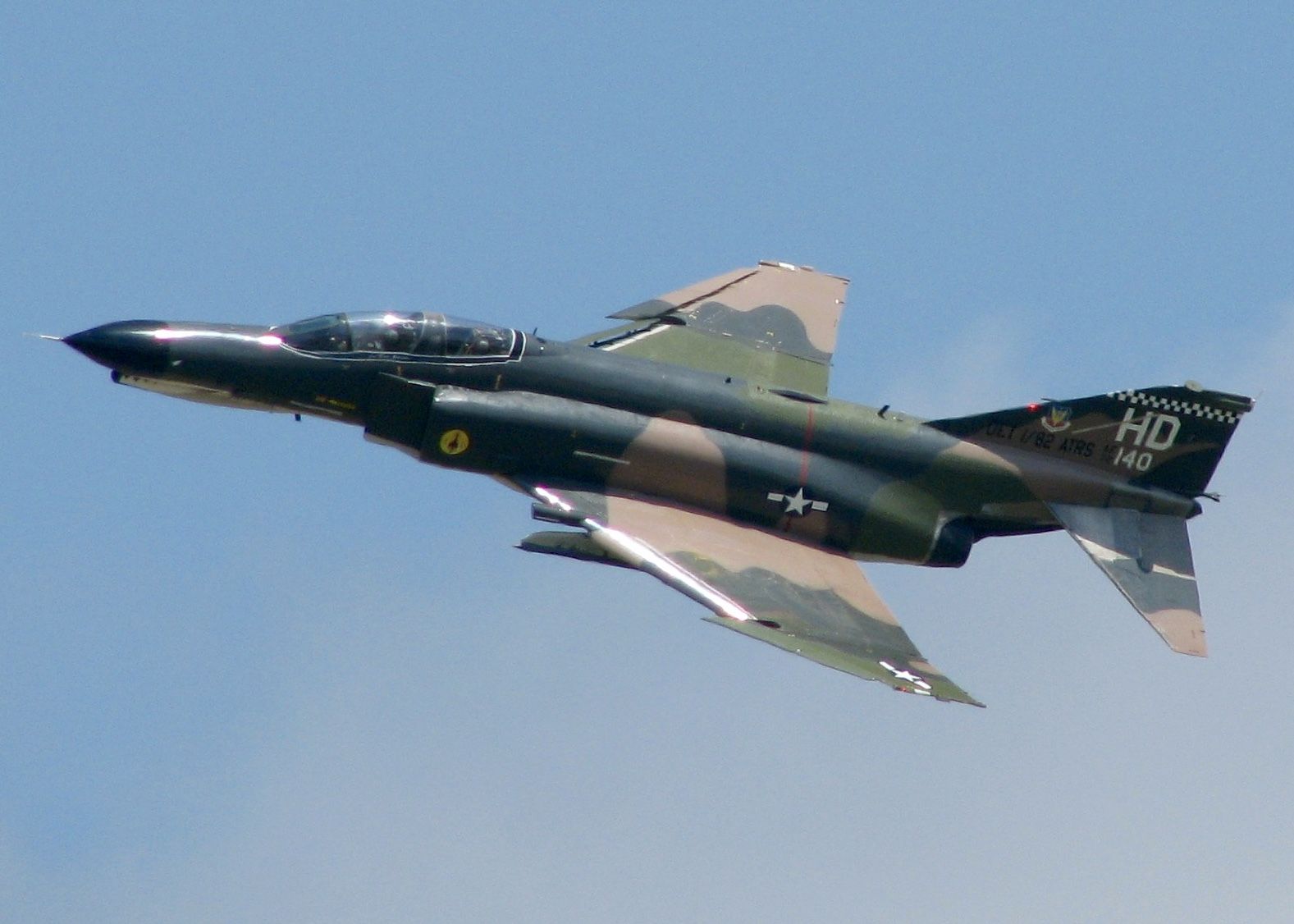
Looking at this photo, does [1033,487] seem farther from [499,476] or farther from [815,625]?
[499,476]

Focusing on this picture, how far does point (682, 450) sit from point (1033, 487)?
595 centimetres

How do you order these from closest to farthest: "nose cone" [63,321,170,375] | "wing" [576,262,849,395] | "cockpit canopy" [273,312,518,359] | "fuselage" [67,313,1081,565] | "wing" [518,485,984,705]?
"wing" [518,485,984,705], "nose cone" [63,321,170,375], "fuselage" [67,313,1081,565], "cockpit canopy" [273,312,518,359], "wing" [576,262,849,395]

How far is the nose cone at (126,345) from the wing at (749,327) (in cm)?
714

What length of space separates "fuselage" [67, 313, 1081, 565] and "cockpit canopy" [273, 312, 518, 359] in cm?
2

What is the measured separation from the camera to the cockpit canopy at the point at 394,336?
3103 centimetres

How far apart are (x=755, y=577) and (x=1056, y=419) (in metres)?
6.12

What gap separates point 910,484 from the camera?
108 feet

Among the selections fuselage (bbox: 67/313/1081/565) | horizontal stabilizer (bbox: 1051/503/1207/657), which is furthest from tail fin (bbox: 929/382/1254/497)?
horizontal stabilizer (bbox: 1051/503/1207/657)

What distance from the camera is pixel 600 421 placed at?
31406 millimetres

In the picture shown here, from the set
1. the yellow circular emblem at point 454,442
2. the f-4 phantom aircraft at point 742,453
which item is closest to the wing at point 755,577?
the f-4 phantom aircraft at point 742,453

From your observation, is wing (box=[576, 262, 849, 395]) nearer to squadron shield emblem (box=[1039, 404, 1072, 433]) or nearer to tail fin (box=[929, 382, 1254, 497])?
tail fin (box=[929, 382, 1254, 497])

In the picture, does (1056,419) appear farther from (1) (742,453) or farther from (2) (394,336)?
(2) (394,336)

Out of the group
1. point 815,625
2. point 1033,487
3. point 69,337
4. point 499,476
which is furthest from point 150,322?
point 1033,487

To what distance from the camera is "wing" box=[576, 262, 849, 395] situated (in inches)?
1352
